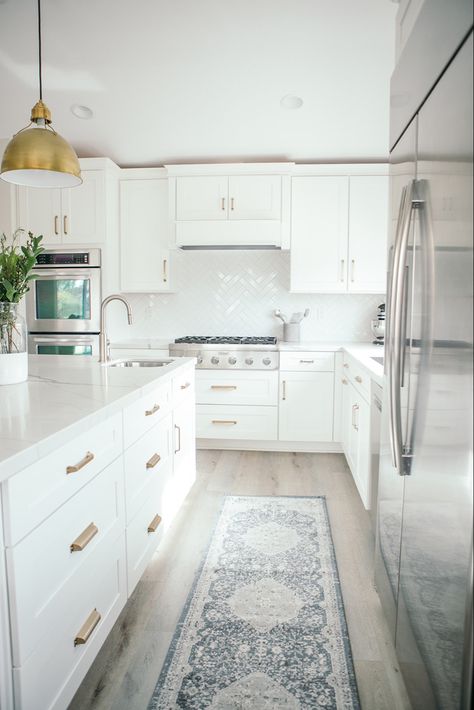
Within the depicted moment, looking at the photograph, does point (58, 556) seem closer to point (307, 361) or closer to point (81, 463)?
point (81, 463)

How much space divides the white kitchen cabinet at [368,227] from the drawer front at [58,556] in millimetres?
3040

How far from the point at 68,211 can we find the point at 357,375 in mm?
2738

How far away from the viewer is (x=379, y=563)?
188cm

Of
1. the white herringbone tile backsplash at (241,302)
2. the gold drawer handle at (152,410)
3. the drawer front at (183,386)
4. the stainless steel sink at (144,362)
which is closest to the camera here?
the gold drawer handle at (152,410)

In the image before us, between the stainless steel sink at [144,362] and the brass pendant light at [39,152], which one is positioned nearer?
the brass pendant light at [39,152]

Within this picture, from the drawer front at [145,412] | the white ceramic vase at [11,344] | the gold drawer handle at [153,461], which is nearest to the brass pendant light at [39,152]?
the white ceramic vase at [11,344]

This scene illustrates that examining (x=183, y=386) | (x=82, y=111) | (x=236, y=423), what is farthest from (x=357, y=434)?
(x=82, y=111)

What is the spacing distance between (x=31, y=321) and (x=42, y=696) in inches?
136

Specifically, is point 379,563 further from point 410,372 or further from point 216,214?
point 216,214

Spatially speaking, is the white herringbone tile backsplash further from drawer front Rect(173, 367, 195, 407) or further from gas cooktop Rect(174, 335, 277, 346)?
drawer front Rect(173, 367, 195, 407)

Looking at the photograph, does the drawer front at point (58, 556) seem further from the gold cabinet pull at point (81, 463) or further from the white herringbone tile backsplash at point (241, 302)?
the white herringbone tile backsplash at point (241, 302)

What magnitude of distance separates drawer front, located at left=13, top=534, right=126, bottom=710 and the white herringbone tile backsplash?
305 cm

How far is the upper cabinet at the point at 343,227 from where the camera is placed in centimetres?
411

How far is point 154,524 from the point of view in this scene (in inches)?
86.8
